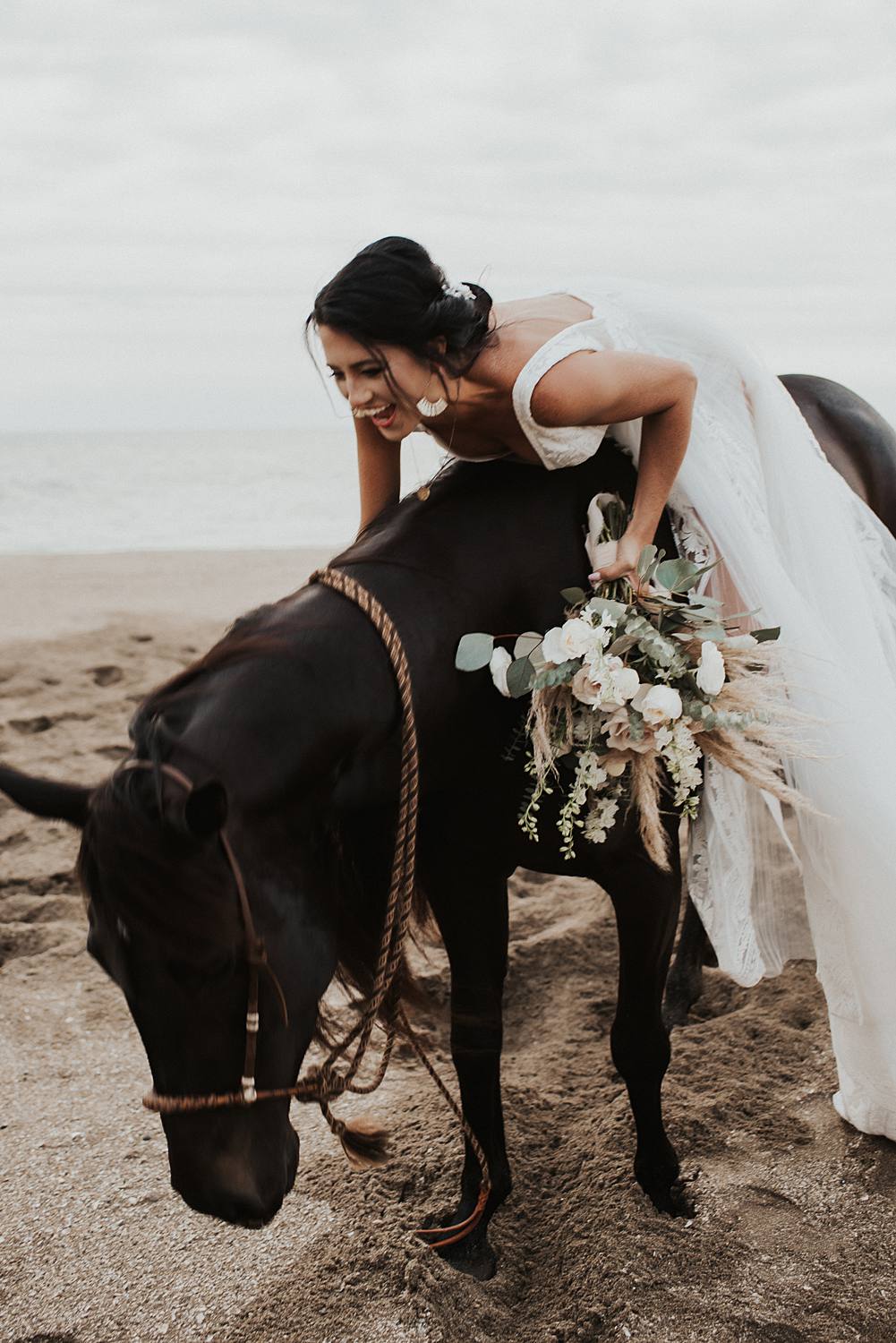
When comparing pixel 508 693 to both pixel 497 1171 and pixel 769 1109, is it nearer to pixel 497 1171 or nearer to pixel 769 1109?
pixel 497 1171

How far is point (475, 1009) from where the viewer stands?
2.38 metres

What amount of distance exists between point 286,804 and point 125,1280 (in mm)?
1278

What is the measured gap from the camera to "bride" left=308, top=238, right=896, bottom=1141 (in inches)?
77.3

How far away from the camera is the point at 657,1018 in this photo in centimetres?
240

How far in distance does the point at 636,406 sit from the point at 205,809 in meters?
1.14

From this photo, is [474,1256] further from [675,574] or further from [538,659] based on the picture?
[675,574]

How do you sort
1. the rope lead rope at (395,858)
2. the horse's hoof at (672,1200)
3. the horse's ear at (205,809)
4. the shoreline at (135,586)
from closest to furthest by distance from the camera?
the horse's ear at (205,809), the rope lead rope at (395,858), the horse's hoof at (672,1200), the shoreline at (135,586)

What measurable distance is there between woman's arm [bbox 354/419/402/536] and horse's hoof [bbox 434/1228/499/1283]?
149 centimetres

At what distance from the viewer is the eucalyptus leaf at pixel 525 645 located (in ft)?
6.36

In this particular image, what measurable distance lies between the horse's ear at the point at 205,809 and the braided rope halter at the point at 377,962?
0.21 ft

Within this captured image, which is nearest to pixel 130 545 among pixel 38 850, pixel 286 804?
pixel 38 850

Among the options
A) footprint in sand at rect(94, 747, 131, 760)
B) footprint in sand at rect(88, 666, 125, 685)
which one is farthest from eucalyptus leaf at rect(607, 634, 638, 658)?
footprint in sand at rect(88, 666, 125, 685)

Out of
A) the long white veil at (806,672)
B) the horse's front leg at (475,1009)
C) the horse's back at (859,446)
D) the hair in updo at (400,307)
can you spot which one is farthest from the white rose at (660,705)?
the horse's back at (859,446)

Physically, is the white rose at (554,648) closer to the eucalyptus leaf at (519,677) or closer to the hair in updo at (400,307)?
the eucalyptus leaf at (519,677)
